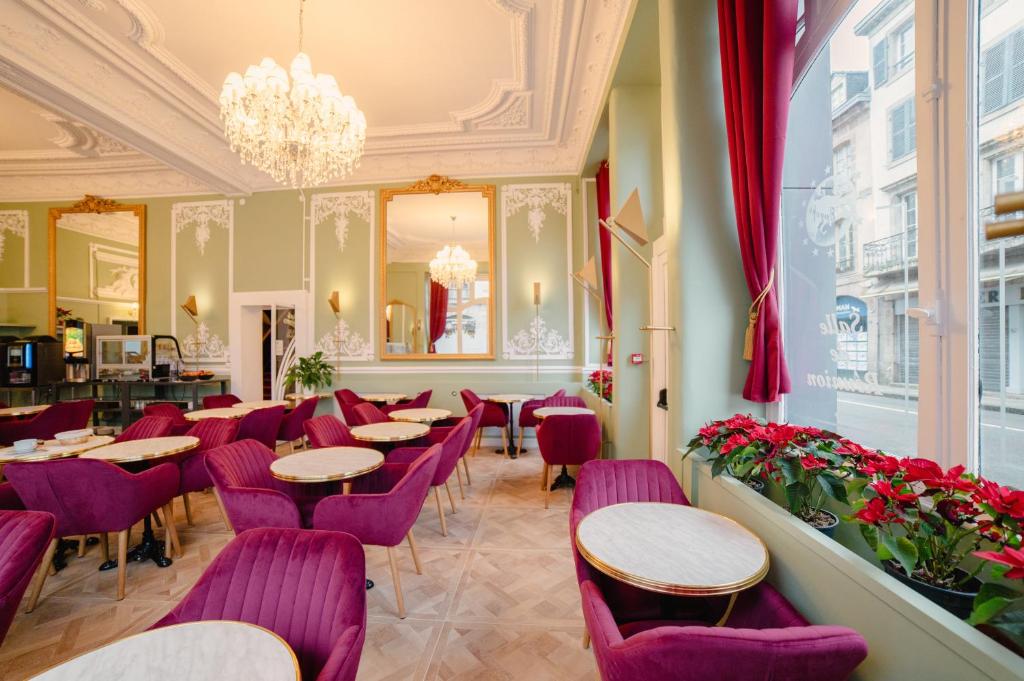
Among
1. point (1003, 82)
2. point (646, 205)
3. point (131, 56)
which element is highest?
point (131, 56)

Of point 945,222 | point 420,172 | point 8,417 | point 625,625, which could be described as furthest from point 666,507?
point 8,417

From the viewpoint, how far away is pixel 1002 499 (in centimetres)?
89

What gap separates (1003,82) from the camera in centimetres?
117

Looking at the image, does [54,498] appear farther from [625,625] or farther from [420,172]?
[420,172]

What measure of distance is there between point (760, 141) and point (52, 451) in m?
4.49

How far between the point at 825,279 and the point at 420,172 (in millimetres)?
5799

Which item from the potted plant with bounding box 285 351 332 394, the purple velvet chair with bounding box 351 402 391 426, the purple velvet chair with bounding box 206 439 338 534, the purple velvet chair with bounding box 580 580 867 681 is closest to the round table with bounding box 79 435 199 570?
the purple velvet chair with bounding box 206 439 338 534

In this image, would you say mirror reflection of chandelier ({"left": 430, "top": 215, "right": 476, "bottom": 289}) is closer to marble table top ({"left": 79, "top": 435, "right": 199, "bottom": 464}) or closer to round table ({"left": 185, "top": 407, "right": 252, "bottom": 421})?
round table ({"left": 185, "top": 407, "right": 252, "bottom": 421})

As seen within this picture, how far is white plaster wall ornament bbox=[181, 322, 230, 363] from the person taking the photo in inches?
274

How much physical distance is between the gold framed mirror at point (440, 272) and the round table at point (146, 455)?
364cm

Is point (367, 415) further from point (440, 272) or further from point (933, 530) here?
point (933, 530)

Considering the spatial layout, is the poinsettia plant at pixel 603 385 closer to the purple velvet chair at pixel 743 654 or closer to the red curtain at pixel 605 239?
the red curtain at pixel 605 239

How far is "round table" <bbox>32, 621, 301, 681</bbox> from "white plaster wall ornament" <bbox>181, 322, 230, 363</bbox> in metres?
7.03

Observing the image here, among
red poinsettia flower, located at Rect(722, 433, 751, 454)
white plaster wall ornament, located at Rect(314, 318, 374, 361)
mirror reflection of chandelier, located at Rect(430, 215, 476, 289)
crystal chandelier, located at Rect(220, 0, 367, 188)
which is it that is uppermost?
crystal chandelier, located at Rect(220, 0, 367, 188)
